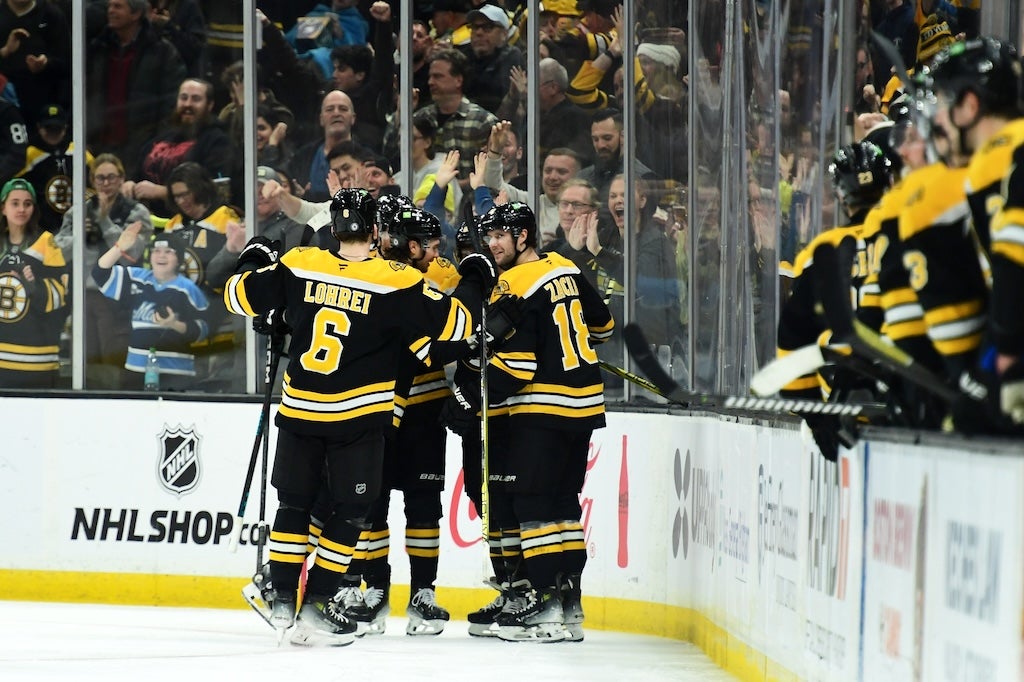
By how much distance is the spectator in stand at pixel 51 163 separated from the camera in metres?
8.72

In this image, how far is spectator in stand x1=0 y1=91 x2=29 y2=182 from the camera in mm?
8805

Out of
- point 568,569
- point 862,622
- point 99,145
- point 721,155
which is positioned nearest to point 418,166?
point 99,145

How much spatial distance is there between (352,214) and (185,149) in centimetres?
367

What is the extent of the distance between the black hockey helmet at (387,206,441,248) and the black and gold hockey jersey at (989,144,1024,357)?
3625 millimetres

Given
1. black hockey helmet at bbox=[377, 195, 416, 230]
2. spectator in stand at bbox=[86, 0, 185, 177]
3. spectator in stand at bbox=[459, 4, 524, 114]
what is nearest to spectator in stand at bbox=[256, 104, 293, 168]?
spectator in stand at bbox=[86, 0, 185, 177]

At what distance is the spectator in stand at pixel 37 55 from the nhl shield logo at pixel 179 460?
2.61 meters

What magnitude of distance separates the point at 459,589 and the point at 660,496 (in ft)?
3.25

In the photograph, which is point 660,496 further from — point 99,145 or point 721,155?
point 99,145

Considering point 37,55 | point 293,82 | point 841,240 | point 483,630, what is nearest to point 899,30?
point 841,240

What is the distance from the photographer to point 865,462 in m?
3.42

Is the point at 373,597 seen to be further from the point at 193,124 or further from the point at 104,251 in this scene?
the point at 193,124

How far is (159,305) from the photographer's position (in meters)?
8.81

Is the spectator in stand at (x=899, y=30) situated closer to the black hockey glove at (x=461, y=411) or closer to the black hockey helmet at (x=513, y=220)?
the black hockey helmet at (x=513, y=220)

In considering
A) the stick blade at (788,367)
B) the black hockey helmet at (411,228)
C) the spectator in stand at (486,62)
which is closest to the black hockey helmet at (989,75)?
the stick blade at (788,367)
